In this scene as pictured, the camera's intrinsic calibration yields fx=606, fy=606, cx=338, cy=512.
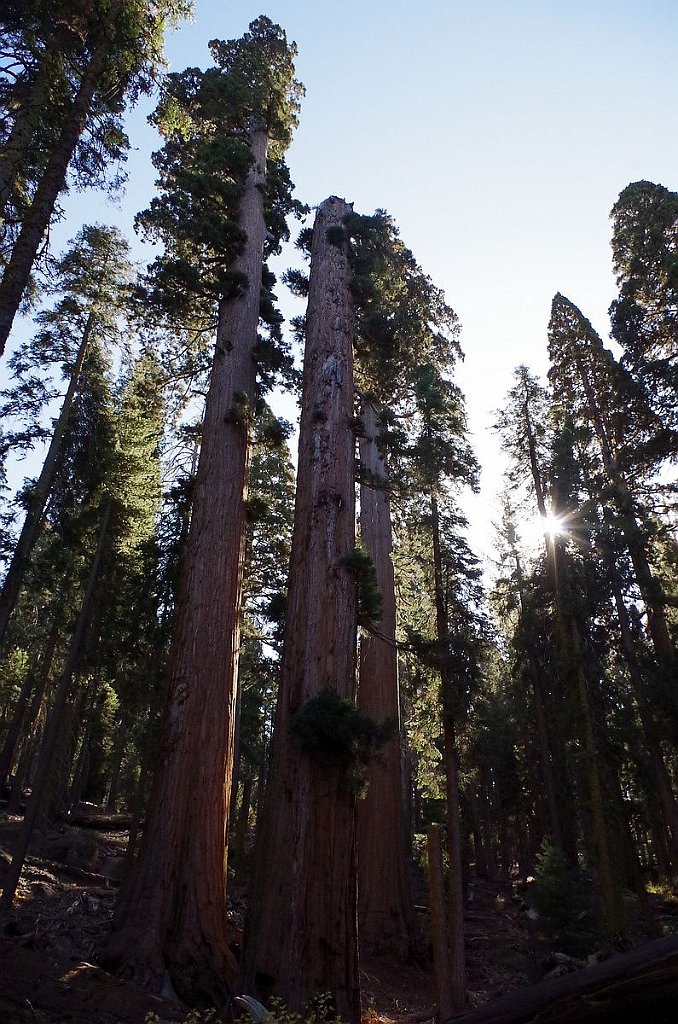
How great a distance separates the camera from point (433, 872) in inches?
244

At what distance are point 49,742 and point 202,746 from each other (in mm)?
7228

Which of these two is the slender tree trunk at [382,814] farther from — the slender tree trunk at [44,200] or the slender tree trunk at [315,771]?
the slender tree trunk at [44,200]

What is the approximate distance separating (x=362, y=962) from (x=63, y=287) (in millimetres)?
16982

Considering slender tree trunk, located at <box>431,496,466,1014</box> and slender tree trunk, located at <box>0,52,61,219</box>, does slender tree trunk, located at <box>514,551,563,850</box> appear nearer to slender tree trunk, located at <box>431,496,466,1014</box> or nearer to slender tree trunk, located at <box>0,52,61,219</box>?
slender tree trunk, located at <box>431,496,466,1014</box>

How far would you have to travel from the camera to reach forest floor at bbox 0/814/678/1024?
4805mm

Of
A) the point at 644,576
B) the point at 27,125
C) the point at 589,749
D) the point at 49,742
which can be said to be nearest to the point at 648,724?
the point at 589,749

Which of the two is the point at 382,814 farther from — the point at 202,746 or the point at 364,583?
the point at 364,583

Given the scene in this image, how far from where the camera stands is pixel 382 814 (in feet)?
38.9

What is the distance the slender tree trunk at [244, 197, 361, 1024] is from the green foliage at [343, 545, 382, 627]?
0.36 ft

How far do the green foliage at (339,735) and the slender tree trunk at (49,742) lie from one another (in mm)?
7090

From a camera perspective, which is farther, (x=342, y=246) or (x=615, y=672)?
(x=615, y=672)

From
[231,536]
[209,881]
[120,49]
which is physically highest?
[120,49]

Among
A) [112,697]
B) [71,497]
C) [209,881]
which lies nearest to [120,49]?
[71,497]

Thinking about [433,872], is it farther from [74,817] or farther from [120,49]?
[74,817]
